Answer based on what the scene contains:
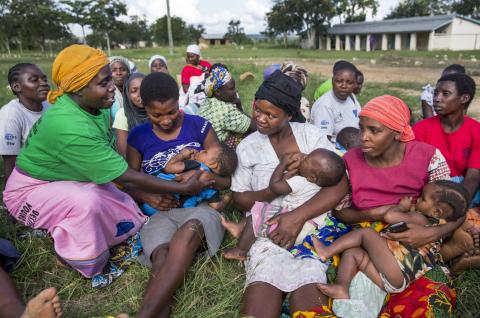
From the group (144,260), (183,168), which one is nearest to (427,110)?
(183,168)

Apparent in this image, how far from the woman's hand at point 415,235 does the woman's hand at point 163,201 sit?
1.43m

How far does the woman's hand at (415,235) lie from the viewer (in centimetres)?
210

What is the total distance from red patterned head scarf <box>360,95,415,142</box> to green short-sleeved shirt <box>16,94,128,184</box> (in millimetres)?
A: 1618

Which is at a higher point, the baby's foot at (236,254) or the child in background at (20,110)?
the child in background at (20,110)

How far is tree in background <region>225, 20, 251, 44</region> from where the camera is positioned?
227 ft

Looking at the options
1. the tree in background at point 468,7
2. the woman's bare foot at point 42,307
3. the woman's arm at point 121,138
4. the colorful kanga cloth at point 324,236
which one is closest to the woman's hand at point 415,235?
Answer: the colorful kanga cloth at point 324,236

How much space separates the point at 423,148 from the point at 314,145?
697mm

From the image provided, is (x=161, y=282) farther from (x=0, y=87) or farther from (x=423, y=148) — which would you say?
(x=0, y=87)

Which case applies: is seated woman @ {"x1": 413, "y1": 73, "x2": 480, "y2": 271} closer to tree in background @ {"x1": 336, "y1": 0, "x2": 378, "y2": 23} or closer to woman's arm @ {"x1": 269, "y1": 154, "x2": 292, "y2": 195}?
woman's arm @ {"x1": 269, "y1": 154, "x2": 292, "y2": 195}

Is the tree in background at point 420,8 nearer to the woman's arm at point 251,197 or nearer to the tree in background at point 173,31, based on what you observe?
the tree in background at point 173,31

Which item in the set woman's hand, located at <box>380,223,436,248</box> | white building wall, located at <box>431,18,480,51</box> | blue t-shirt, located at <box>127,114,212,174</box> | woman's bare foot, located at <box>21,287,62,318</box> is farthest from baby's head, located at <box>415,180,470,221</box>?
white building wall, located at <box>431,18,480,51</box>

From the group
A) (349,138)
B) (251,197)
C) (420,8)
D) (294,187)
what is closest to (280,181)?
(294,187)

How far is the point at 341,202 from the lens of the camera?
8.13 feet

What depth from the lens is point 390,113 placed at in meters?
2.24
